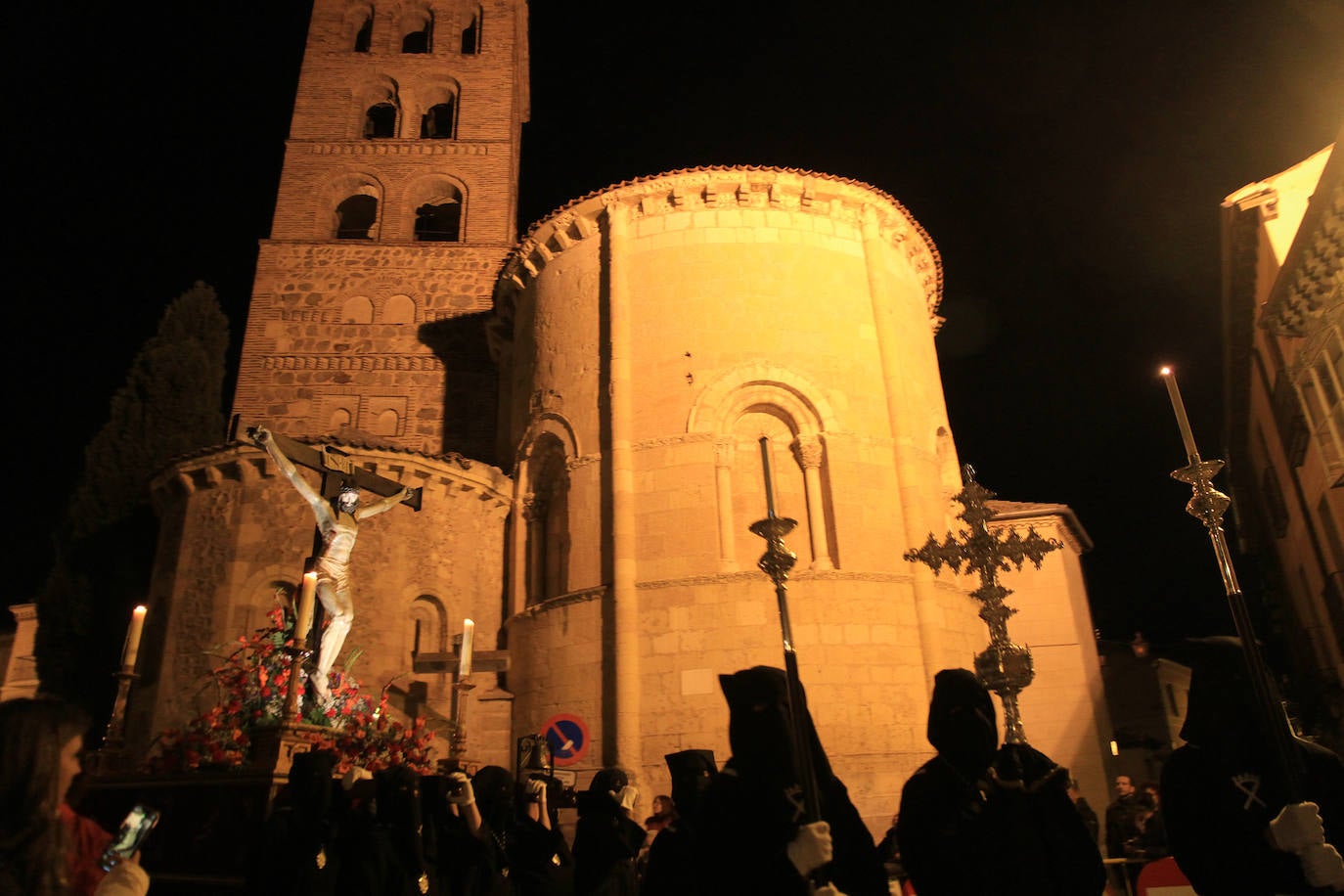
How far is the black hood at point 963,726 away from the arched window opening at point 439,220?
25.5 meters

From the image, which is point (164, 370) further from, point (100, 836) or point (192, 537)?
point (100, 836)

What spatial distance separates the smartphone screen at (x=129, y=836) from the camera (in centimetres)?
280

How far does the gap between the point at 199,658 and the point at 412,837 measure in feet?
38.6

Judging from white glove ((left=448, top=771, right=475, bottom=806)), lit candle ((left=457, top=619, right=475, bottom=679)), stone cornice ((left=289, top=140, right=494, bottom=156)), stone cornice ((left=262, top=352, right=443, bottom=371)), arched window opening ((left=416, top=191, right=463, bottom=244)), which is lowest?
white glove ((left=448, top=771, right=475, bottom=806))

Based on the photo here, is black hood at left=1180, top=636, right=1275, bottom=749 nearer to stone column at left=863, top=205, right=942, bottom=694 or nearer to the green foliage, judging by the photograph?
stone column at left=863, top=205, right=942, bottom=694

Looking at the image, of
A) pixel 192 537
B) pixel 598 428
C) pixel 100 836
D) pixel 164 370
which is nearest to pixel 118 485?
pixel 164 370

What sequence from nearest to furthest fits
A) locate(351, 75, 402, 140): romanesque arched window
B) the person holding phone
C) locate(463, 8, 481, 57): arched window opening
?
the person holding phone → locate(351, 75, 402, 140): romanesque arched window → locate(463, 8, 481, 57): arched window opening

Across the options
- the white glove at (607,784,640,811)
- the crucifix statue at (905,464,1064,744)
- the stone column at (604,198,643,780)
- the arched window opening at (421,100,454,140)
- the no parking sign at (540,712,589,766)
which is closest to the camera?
the white glove at (607,784,640,811)

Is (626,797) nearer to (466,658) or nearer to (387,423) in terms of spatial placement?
(466,658)

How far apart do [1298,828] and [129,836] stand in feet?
13.7

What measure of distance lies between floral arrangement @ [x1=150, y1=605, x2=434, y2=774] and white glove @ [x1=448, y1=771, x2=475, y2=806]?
188cm

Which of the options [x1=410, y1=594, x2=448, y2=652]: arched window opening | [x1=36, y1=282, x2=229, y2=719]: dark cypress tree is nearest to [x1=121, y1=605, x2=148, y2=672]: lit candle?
[x1=410, y1=594, x2=448, y2=652]: arched window opening

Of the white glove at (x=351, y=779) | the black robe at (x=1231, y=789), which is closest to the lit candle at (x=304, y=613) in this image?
the white glove at (x=351, y=779)

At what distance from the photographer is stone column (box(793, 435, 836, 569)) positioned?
1473cm
